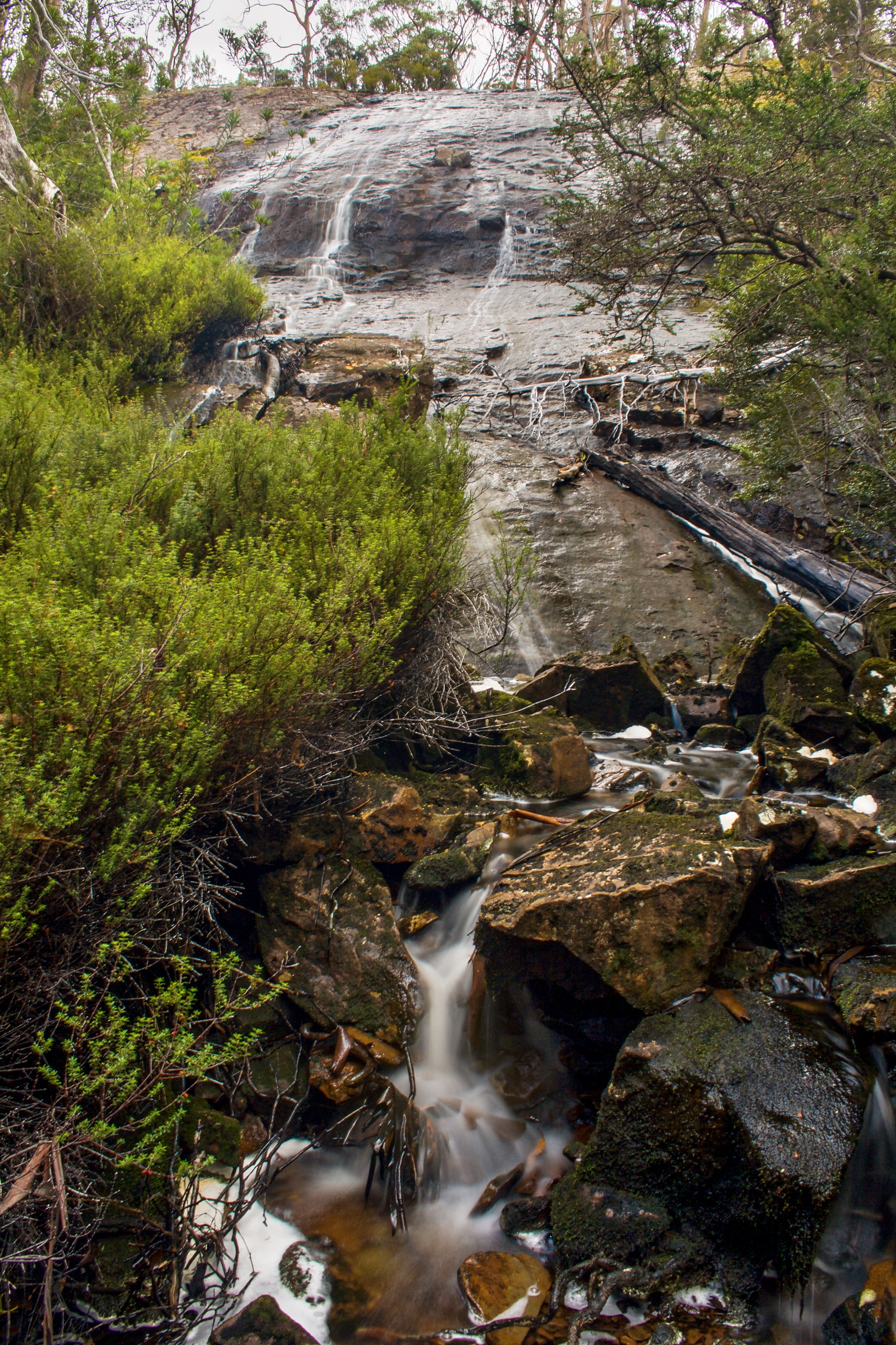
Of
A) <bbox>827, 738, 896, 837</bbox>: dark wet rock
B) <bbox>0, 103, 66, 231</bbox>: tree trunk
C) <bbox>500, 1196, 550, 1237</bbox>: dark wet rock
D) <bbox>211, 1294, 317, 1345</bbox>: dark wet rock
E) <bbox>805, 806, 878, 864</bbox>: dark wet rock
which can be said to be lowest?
<bbox>500, 1196, 550, 1237</bbox>: dark wet rock

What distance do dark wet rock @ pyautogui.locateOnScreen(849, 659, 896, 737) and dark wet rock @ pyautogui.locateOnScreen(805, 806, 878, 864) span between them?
1.79m

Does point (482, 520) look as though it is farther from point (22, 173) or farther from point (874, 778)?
point (22, 173)

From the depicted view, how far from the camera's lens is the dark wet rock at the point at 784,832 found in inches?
149

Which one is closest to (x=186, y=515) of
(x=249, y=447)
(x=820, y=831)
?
(x=249, y=447)

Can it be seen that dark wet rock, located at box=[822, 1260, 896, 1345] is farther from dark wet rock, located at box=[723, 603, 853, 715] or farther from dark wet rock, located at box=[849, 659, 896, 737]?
dark wet rock, located at box=[723, 603, 853, 715]

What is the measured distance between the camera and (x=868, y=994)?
295cm

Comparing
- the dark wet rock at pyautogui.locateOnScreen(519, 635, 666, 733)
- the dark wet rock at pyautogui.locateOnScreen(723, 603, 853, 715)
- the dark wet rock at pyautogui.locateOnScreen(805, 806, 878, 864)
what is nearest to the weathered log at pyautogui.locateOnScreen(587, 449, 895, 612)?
the dark wet rock at pyautogui.locateOnScreen(723, 603, 853, 715)

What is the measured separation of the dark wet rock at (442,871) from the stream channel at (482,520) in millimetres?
79

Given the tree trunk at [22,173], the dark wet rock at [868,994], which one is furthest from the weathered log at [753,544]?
the tree trunk at [22,173]

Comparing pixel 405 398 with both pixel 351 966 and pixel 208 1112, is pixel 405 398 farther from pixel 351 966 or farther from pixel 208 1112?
pixel 208 1112

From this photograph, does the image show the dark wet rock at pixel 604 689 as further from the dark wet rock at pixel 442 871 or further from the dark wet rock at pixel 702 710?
the dark wet rock at pixel 442 871

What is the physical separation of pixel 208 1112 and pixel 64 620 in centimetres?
187

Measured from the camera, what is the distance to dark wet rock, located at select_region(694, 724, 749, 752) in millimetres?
6207

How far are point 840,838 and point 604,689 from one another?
2.94 m
